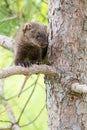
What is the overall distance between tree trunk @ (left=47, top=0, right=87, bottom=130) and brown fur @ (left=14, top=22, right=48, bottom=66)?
5.1 inches

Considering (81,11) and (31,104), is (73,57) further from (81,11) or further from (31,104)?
(31,104)

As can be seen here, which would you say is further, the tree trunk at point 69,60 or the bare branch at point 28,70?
the tree trunk at point 69,60

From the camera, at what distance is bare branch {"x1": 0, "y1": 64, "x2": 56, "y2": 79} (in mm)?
1240

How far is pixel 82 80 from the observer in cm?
146

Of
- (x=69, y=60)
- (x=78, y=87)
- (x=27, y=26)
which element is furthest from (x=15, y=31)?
(x=78, y=87)

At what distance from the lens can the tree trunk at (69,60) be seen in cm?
145

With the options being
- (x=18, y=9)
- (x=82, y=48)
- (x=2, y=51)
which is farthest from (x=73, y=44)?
(x=2, y=51)

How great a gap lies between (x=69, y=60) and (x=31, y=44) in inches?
16.4

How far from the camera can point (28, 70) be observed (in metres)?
1.31

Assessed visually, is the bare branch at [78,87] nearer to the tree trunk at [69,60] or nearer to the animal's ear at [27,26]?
the tree trunk at [69,60]

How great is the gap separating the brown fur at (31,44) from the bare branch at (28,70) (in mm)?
167

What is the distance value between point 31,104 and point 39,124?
0.15 metres

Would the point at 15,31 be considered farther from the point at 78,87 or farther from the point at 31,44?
the point at 78,87

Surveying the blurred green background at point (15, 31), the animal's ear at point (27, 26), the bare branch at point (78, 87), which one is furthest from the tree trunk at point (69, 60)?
the blurred green background at point (15, 31)
